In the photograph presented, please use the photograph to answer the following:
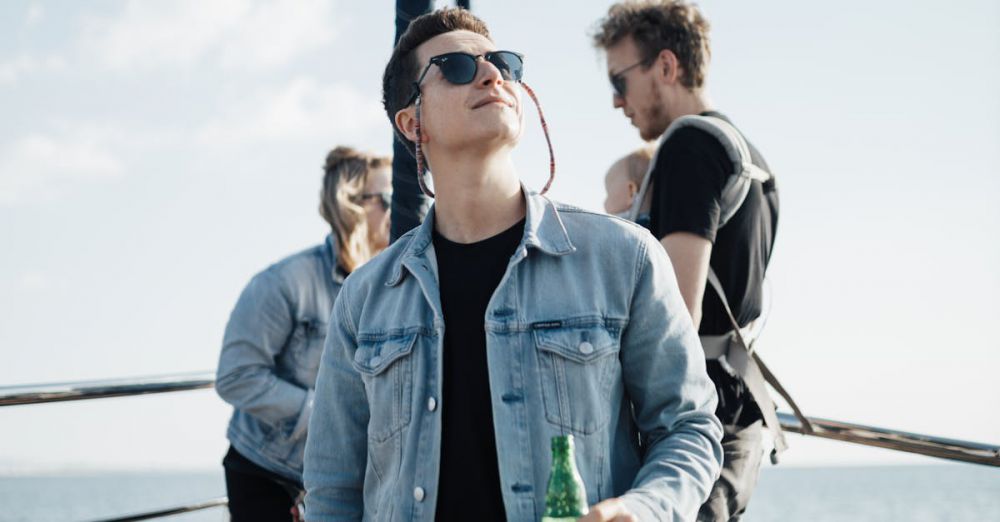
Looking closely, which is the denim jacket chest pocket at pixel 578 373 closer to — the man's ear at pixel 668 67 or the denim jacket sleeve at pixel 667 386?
the denim jacket sleeve at pixel 667 386

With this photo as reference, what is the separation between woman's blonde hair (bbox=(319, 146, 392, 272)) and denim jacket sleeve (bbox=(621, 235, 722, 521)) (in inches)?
108

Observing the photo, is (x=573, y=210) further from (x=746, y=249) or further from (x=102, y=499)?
(x=102, y=499)

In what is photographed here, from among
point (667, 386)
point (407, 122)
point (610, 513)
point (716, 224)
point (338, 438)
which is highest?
point (407, 122)

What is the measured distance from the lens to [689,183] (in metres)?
3.16

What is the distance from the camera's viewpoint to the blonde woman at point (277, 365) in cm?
486

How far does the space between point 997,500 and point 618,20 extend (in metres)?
107

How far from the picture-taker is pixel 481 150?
2.80m

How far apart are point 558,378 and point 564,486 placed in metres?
0.38

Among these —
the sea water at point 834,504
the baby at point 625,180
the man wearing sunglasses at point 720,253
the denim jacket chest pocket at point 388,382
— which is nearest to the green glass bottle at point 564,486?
the denim jacket chest pocket at point 388,382

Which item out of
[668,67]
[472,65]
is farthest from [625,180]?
[472,65]

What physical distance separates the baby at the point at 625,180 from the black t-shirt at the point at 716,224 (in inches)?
36.1

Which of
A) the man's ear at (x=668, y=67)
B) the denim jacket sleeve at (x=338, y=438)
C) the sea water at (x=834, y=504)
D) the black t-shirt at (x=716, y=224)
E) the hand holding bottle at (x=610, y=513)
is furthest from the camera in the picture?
the sea water at (x=834, y=504)

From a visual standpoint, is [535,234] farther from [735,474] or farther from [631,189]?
[631,189]

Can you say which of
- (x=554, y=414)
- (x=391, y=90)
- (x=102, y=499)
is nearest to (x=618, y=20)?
(x=391, y=90)
